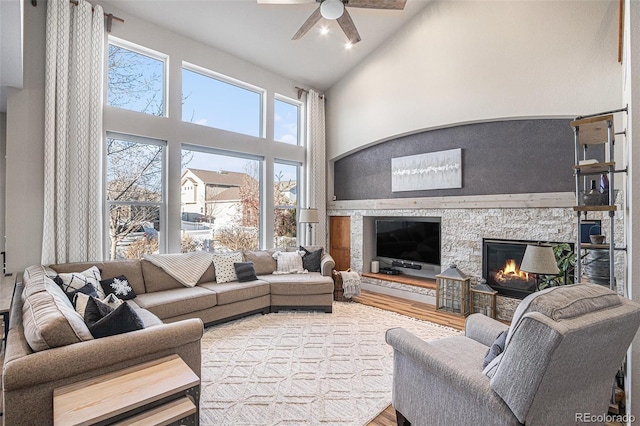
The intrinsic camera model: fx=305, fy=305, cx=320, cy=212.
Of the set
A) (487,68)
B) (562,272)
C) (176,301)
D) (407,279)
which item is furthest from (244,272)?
(487,68)

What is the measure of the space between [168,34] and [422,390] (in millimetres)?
5449

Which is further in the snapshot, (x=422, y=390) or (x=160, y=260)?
(x=160, y=260)

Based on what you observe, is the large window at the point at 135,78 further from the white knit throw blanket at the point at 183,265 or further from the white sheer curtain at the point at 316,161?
the white sheer curtain at the point at 316,161

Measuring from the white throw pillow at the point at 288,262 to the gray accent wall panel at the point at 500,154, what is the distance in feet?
6.65

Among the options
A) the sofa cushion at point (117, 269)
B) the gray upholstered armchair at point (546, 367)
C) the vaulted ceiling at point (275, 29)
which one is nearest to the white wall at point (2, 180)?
the sofa cushion at point (117, 269)

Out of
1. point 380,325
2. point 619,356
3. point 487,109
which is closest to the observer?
point 619,356

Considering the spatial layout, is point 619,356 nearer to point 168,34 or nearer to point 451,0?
point 451,0

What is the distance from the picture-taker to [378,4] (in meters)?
3.13

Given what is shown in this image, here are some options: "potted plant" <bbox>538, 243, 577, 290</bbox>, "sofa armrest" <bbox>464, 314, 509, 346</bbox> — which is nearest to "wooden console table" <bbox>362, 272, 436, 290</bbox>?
→ "potted plant" <bbox>538, 243, 577, 290</bbox>

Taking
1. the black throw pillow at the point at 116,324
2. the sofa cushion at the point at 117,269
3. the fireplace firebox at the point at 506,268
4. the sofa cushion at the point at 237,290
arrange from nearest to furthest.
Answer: the black throw pillow at the point at 116,324 < the sofa cushion at the point at 117,269 < the sofa cushion at the point at 237,290 < the fireplace firebox at the point at 506,268

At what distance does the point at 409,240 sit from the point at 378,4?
3676 millimetres

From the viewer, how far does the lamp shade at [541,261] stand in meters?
2.89

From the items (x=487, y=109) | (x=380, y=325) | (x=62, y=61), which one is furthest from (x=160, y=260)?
(x=487, y=109)

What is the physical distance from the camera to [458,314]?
14.4ft
